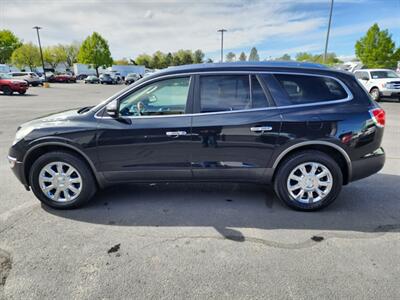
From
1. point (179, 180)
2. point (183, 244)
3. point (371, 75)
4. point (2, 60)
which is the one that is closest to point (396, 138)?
point (179, 180)

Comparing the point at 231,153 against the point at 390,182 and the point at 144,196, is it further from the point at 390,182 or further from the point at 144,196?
the point at 390,182

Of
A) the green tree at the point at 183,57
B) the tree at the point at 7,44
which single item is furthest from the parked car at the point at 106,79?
the green tree at the point at 183,57

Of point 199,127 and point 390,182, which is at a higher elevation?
point 199,127

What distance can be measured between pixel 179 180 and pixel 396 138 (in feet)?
21.7

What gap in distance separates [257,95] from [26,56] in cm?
7341

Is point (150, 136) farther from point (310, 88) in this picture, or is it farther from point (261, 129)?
point (310, 88)

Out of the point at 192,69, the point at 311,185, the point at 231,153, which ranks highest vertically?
the point at 192,69

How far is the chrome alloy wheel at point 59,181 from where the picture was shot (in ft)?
11.6

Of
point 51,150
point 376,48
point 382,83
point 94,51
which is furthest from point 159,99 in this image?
point 94,51

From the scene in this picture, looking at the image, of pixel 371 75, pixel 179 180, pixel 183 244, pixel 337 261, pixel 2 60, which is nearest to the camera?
pixel 337 261

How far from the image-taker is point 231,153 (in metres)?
3.44

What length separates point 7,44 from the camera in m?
68.7

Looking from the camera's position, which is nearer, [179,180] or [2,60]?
[179,180]

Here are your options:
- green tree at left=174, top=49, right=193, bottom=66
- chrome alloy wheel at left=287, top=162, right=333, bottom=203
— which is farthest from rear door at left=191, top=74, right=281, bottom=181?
green tree at left=174, top=49, right=193, bottom=66
